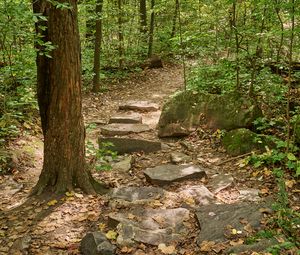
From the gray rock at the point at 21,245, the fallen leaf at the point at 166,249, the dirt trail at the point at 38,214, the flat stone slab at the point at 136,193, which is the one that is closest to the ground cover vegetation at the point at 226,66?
the dirt trail at the point at 38,214

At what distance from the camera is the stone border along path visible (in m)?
3.99

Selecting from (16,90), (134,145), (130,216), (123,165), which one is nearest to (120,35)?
(16,90)

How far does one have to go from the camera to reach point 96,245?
3.85 m

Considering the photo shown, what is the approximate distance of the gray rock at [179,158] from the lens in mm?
6492

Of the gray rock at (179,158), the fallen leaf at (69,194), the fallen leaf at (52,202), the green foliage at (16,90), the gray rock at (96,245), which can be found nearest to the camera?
the gray rock at (96,245)

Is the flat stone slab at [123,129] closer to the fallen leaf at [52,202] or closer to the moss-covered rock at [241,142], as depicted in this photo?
the moss-covered rock at [241,142]

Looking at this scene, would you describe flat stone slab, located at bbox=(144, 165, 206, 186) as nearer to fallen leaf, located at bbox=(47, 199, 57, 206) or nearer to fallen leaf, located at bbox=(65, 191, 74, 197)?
fallen leaf, located at bbox=(65, 191, 74, 197)

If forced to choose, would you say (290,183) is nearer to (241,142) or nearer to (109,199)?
(241,142)

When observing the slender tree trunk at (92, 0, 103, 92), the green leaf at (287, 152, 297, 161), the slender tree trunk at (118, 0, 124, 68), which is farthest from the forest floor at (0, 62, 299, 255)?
the slender tree trunk at (118, 0, 124, 68)

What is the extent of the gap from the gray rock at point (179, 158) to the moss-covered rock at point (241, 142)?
0.77 meters

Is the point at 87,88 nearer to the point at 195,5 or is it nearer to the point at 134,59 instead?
the point at 134,59

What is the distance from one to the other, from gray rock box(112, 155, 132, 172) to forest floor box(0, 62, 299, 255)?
81 mm

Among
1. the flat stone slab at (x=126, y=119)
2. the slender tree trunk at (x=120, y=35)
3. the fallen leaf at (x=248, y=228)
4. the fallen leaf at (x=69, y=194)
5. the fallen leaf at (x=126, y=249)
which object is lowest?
the fallen leaf at (x=126, y=249)

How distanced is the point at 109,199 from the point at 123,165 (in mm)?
1440
